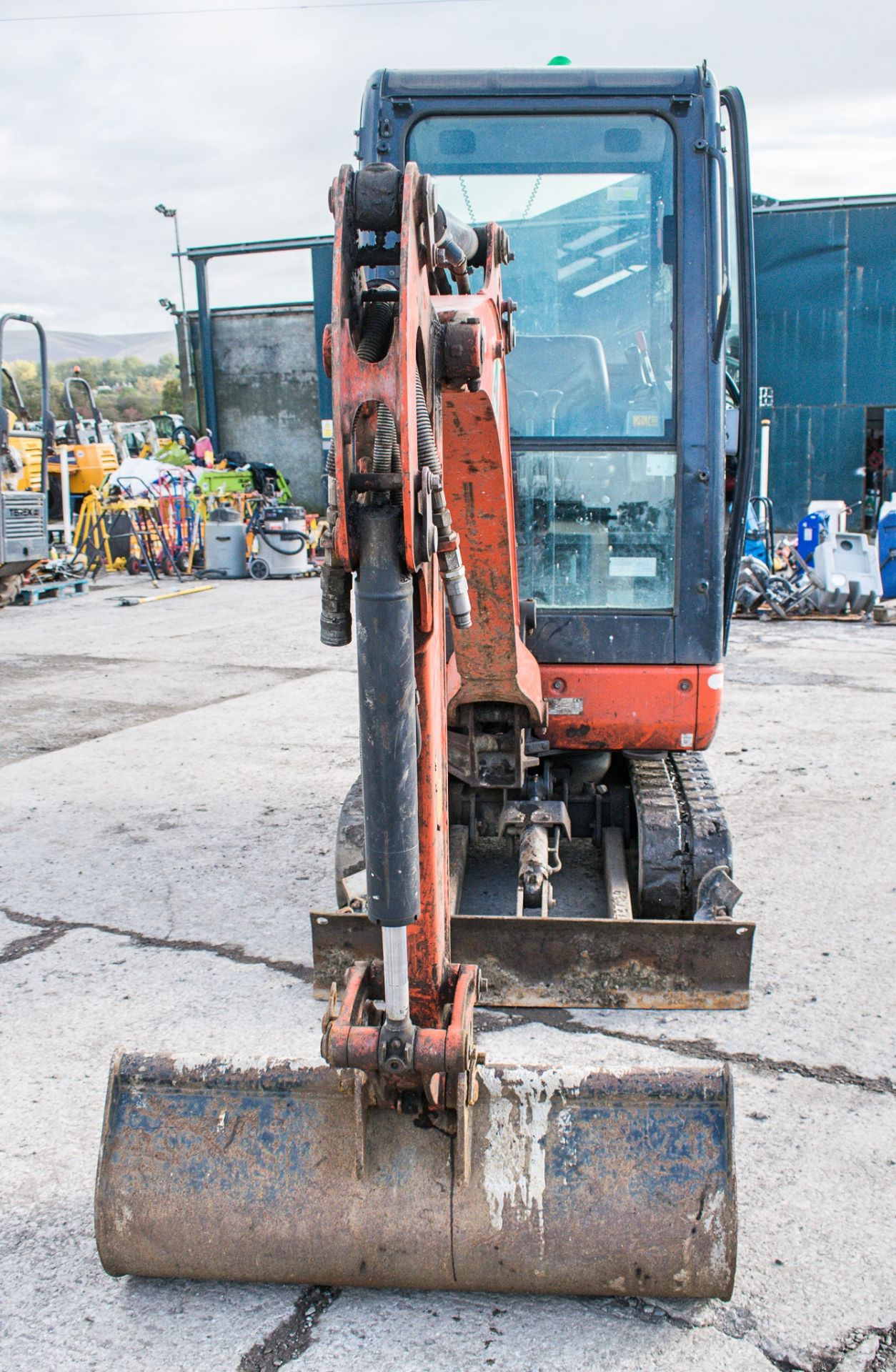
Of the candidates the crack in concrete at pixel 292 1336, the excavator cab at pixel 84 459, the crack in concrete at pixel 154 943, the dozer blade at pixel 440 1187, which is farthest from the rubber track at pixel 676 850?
the excavator cab at pixel 84 459

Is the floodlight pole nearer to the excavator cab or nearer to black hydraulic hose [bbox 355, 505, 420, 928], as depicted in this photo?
the excavator cab

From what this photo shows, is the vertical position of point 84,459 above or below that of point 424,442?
above

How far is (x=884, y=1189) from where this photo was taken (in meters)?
2.69

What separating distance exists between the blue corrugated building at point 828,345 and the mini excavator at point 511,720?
55.5 feet

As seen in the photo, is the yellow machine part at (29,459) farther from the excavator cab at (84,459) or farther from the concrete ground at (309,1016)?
the concrete ground at (309,1016)

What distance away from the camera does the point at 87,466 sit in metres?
16.4

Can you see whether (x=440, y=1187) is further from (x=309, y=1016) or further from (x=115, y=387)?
(x=115, y=387)

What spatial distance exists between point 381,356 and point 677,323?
2.01 m

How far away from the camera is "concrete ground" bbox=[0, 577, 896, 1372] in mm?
2271

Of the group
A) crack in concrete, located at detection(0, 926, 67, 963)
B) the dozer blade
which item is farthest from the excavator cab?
the dozer blade

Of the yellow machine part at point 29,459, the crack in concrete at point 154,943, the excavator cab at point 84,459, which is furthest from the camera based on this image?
the excavator cab at point 84,459

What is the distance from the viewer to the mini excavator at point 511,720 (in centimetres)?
207

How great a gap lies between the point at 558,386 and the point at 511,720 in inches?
44.7

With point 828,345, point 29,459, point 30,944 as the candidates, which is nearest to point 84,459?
point 29,459
